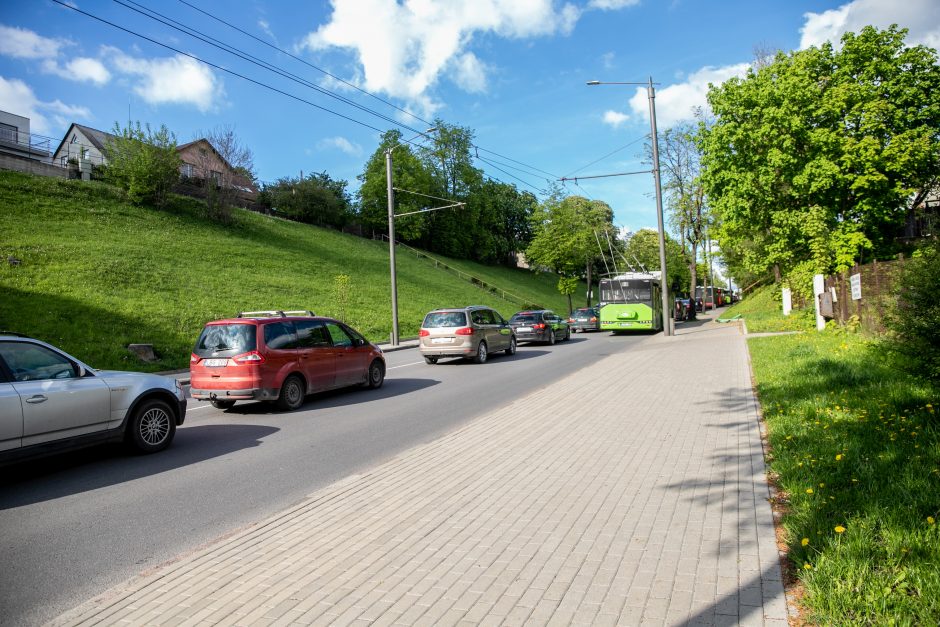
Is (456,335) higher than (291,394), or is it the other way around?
(456,335)

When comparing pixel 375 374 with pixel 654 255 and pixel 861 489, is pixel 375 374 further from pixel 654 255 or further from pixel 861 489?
pixel 654 255

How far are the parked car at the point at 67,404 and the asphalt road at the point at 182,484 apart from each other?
369mm

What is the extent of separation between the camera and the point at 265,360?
32.0 ft

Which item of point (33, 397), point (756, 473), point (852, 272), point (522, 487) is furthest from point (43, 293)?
point (852, 272)

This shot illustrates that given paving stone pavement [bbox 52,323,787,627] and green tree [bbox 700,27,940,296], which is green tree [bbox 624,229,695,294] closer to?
green tree [bbox 700,27,940,296]

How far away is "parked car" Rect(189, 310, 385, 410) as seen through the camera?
9.66 metres

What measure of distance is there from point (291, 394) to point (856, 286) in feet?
45.3

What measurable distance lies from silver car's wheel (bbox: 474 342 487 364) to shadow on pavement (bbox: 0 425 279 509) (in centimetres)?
969

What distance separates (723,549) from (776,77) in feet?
100

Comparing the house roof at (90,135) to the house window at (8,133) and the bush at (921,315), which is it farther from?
the bush at (921,315)

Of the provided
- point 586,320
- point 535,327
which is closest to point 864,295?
point 535,327

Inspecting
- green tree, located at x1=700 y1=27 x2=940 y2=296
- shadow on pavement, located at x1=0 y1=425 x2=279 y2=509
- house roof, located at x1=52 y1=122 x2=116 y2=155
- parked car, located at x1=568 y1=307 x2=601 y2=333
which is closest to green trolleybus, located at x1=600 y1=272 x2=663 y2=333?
parked car, located at x1=568 y1=307 x2=601 y2=333

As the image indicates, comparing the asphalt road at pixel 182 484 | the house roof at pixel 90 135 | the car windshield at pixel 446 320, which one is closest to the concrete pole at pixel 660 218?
the car windshield at pixel 446 320

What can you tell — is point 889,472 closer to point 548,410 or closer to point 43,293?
point 548,410
